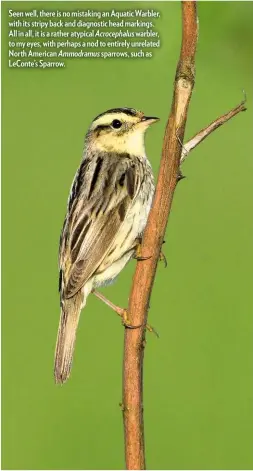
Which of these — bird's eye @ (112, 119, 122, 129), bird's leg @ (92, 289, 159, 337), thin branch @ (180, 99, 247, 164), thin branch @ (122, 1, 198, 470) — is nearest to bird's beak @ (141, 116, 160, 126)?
bird's eye @ (112, 119, 122, 129)

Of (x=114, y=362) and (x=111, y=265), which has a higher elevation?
(x=111, y=265)

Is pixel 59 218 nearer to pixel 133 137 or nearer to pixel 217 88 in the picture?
pixel 133 137

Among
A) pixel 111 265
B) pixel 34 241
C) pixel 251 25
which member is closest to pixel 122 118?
pixel 111 265

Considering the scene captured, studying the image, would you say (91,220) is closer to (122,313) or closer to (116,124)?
(122,313)

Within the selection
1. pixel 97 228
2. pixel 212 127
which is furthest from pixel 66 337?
pixel 212 127

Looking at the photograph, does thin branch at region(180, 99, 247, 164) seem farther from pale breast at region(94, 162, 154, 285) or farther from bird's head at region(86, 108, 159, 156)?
bird's head at region(86, 108, 159, 156)

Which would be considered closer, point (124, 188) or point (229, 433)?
point (124, 188)
